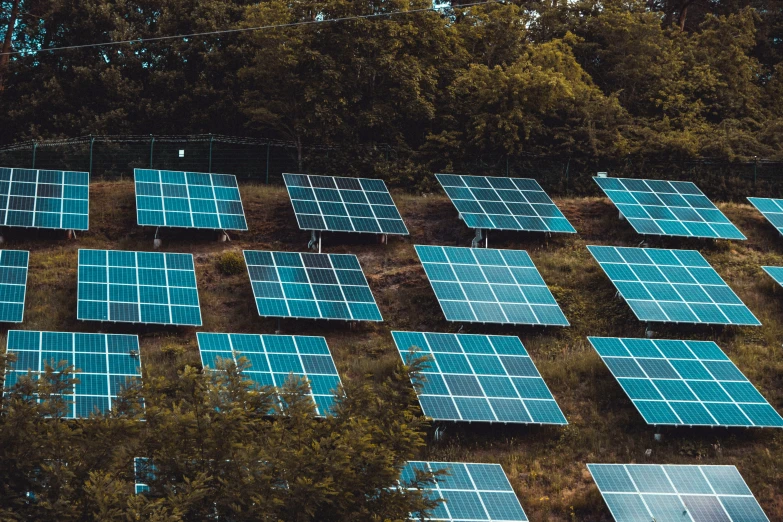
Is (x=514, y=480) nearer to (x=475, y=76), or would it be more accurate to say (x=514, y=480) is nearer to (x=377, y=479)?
(x=377, y=479)

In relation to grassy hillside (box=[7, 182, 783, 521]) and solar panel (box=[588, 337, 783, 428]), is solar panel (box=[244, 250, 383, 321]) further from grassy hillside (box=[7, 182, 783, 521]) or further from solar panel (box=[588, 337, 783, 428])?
solar panel (box=[588, 337, 783, 428])

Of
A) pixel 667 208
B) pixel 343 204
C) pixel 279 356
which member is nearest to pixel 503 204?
pixel 343 204

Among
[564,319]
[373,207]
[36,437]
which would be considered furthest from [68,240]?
[36,437]

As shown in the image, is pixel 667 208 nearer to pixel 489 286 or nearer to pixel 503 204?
pixel 503 204

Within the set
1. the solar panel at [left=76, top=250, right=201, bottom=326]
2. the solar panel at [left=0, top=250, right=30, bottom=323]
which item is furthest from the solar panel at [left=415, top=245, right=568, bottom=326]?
the solar panel at [left=0, top=250, right=30, bottom=323]

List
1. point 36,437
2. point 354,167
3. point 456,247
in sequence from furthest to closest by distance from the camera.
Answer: point 354,167 < point 456,247 < point 36,437

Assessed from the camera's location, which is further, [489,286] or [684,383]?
[489,286]

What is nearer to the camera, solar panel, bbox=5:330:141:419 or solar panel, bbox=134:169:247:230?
solar panel, bbox=5:330:141:419
